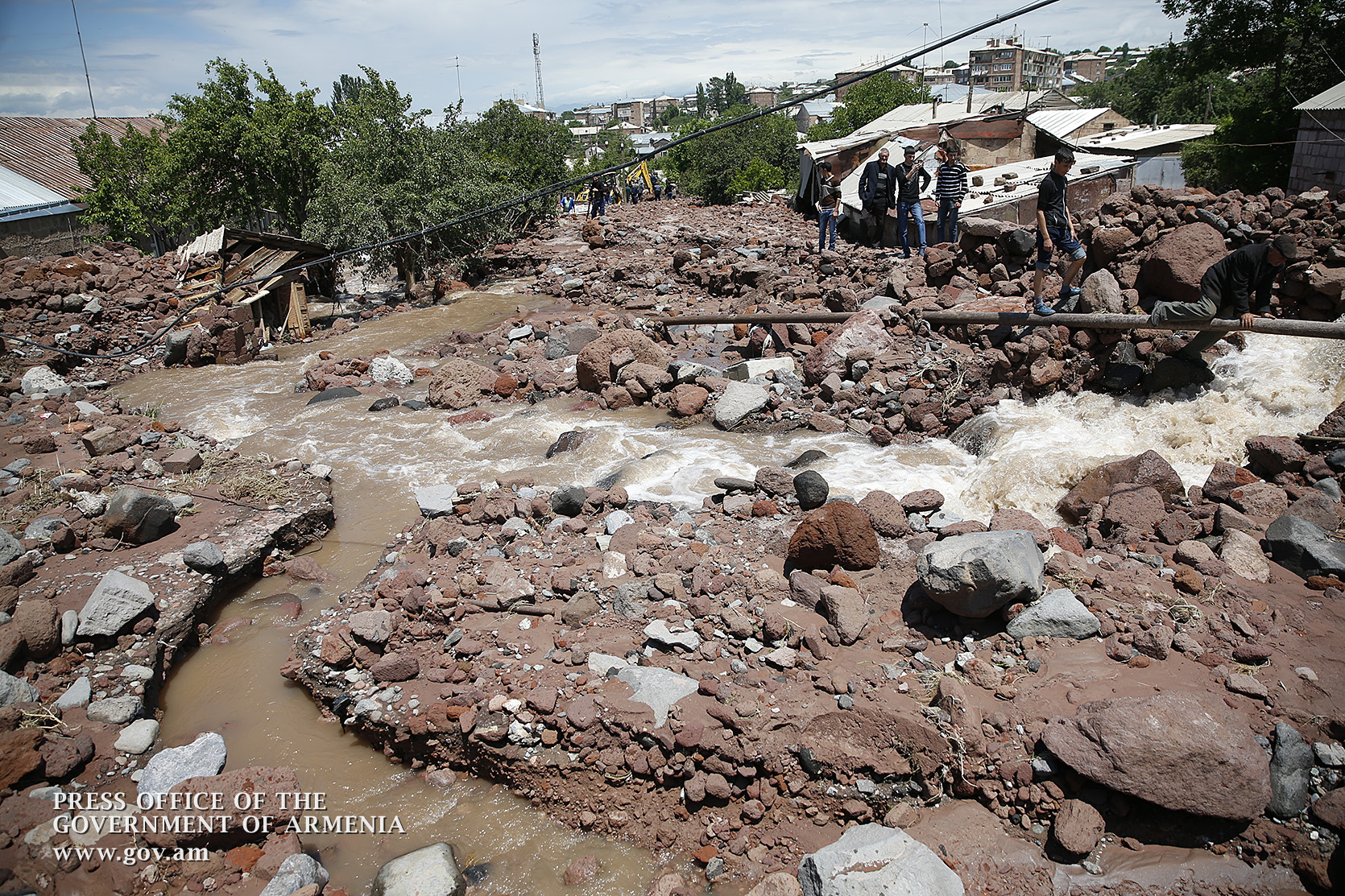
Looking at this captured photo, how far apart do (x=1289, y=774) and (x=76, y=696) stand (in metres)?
6.36

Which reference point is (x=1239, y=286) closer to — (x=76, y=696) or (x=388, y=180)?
(x=76, y=696)

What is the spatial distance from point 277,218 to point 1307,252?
23312 millimetres

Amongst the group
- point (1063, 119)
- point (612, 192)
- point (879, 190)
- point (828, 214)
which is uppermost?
point (1063, 119)

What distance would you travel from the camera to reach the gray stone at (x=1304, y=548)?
14.7ft

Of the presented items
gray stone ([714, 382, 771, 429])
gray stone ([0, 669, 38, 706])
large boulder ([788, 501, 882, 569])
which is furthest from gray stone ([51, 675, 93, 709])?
gray stone ([714, 382, 771, 429])

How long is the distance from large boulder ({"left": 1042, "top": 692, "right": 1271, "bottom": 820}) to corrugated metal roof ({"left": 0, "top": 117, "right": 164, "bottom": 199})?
2694 centimetres

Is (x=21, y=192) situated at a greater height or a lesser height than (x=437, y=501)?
greater

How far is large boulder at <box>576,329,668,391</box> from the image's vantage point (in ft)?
32.2

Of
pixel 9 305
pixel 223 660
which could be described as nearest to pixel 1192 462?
pixel 223 660

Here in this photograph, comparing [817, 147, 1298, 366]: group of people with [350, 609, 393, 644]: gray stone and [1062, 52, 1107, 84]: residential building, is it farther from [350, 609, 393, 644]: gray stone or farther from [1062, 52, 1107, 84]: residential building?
[1062, 52, 1107, 84]: residential building

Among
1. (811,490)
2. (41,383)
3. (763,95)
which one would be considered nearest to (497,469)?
(811,490)

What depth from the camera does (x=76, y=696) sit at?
173 inches

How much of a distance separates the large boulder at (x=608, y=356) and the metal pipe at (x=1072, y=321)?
979 millimetres

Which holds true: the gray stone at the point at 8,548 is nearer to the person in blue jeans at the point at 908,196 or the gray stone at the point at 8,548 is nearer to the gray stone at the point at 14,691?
the gray stone at the point at 14,691
